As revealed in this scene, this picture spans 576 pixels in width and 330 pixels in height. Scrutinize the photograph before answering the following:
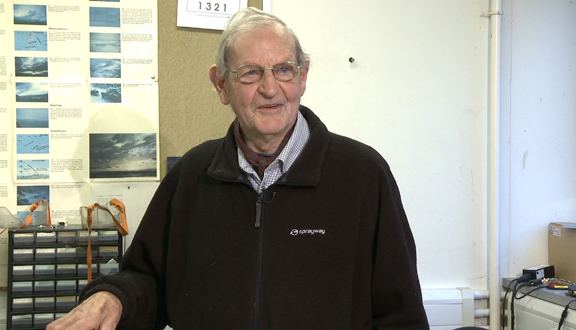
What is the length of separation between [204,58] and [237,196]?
0.83 m

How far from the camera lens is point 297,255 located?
1016 mm

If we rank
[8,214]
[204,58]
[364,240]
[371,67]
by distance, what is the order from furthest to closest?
[371,67] < [204,58] < [8,214] < [364,240]

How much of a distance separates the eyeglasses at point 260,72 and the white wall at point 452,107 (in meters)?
0.80

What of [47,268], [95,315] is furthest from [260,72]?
[47,268]

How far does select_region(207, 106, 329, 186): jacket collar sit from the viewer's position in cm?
104

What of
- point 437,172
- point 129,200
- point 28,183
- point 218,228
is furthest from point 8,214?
point 437,172

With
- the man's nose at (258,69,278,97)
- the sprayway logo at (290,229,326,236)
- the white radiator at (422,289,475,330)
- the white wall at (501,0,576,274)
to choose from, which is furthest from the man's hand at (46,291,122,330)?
the white wall at (501,0,576,274)

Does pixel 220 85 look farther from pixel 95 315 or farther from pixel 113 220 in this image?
pixel 113 220

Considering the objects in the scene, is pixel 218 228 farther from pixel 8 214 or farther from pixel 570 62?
pixel 570 62

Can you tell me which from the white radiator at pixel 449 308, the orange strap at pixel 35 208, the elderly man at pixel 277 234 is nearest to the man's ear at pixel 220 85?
the elderly man at pixel 277 234

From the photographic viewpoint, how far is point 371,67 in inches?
73.7

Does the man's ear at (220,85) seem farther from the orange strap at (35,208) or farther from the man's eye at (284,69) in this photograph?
the orange strap at (35,208)

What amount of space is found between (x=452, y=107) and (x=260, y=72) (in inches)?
44.3

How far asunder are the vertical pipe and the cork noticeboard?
3.09 feet
